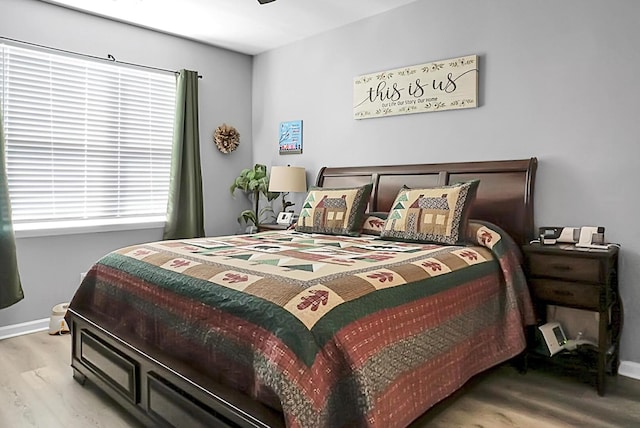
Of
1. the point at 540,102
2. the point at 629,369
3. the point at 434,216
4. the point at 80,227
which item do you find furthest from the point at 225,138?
the point at 629,369

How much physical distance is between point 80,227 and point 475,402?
3145 mm

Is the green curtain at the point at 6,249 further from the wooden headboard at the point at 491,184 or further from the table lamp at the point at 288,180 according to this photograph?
the wooden headboard at the point at 491,184

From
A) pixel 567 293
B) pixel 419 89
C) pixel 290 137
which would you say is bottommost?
pixel 567 293

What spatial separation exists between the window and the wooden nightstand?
3.24 m

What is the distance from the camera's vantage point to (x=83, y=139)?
373 cm

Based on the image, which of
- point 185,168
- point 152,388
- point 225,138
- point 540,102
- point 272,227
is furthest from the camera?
point 225,138

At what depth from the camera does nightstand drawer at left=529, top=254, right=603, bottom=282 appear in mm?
2426

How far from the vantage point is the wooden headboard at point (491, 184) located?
2.91 meters

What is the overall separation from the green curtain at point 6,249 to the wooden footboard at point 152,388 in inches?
36.8

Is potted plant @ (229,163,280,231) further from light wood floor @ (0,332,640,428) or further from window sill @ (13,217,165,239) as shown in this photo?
light wood floor @ (0,332,640,428)

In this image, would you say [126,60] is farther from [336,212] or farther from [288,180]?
[336,212]

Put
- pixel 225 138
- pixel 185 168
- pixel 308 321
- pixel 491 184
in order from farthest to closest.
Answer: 1. pixel 225 138
2. pixel 185 168
3. pixel 491 184
4. pixel 308 321

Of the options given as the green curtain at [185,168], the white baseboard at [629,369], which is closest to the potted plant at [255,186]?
the green curtain at [185,168]

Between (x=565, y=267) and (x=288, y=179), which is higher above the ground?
(x=288, y=179)
